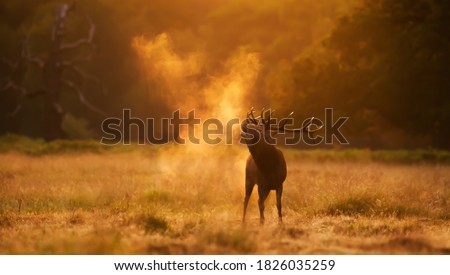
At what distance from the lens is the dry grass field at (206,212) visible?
1007 centimetres

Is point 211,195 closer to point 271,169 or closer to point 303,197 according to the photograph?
point 303,197

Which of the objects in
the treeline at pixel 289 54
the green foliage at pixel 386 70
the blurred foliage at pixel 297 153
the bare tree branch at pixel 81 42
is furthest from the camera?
the bare tree branch at pixel 81 42

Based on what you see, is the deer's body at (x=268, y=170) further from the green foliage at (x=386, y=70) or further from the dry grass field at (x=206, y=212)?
the green foliage at (x=386, y=70)

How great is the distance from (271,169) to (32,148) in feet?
55.1

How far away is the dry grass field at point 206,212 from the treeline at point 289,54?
469cm

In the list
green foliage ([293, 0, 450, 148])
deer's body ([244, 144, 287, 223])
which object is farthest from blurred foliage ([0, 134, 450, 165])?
deer's body ([244, 144, 287, 223])

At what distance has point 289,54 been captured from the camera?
38.8 m

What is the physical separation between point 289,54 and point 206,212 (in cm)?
2613

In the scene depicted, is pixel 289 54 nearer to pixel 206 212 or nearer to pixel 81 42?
Result: pixel 81 42

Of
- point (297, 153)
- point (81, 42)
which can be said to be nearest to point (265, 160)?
point (297, 153)

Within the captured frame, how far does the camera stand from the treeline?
24906 millimetres

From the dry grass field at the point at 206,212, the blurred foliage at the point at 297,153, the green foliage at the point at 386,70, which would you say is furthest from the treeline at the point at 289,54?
the dry grass field at the point at 206,212

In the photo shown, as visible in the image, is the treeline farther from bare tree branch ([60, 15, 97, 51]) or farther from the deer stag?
the deer stag

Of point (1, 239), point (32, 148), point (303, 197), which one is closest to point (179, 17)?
point (32, 148)
